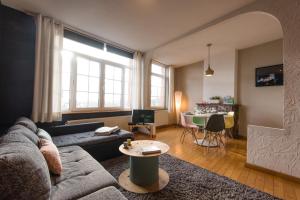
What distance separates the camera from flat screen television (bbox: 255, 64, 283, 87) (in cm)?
370

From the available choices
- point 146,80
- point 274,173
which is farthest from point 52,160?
point 146,80

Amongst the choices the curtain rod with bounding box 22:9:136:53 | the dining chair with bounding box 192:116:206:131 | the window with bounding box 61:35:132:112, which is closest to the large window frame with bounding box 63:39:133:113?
the window with bounding box 61:35:132:112

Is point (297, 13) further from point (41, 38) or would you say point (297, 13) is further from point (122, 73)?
point (41, 38)

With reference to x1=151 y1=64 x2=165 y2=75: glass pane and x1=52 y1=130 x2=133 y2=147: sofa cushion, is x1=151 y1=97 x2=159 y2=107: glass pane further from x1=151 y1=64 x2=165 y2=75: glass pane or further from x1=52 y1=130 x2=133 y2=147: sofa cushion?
x1=52 y1=130 x2=133 y2=147: sofa cushion

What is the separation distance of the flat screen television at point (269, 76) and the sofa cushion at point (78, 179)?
4496 mm

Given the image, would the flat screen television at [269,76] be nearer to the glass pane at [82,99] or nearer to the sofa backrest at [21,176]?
the glass pane at [82,99]

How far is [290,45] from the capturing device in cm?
→ 202

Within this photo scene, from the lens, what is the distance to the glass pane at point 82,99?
138 inches

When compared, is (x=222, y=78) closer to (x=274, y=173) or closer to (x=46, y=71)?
(x=274, y=173)

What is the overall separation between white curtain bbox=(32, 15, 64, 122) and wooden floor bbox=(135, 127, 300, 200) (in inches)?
105

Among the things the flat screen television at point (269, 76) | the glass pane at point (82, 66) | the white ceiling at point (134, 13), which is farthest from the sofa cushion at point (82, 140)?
the flat screen television at point (269, 76)

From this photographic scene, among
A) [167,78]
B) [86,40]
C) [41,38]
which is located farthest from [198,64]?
[41,38]

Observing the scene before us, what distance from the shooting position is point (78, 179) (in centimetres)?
133

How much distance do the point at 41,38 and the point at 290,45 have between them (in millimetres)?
4152
